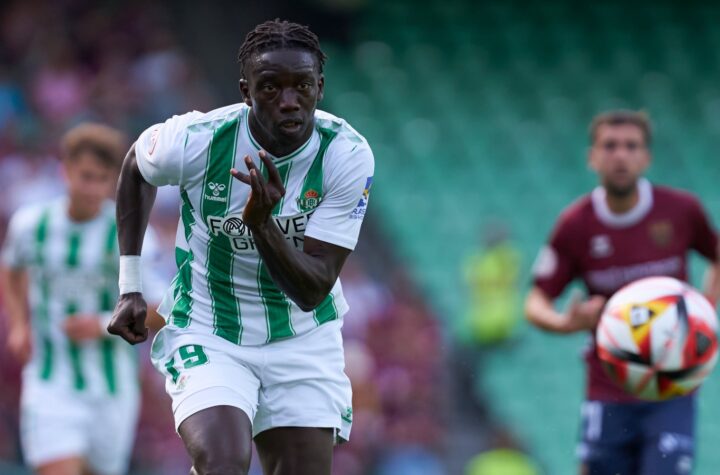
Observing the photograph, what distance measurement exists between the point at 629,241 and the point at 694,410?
0.91m

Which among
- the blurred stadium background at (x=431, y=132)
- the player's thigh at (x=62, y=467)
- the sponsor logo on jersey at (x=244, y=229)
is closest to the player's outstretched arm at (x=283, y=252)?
the sponsor logo on jersey at (x=244, y=229)

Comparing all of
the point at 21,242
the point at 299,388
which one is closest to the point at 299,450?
the point at 299,388

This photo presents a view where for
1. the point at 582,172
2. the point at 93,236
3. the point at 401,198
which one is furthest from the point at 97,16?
the point at 93,236

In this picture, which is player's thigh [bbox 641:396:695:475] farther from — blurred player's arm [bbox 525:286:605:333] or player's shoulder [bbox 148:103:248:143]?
player's shoulder [bbox 148:103:248:143]

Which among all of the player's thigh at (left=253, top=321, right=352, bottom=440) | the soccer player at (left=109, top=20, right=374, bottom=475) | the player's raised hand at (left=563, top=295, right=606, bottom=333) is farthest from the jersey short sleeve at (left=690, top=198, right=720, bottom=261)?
the player's thigh at (left=253, top=321, right=352, bottom=440)

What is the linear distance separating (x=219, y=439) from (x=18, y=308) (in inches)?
132

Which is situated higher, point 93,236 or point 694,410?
point 93,236

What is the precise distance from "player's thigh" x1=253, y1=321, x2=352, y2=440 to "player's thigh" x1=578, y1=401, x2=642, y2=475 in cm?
196

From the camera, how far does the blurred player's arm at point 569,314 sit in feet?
20.7

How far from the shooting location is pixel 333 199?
489cm

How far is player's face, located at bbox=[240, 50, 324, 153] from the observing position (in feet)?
15.1

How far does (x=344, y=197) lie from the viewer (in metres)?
4.90

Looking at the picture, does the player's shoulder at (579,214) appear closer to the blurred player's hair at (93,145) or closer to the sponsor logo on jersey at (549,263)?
the sponsor logo on jersey at (549,263)

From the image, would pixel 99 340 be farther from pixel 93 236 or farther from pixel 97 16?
pixel 97 16
